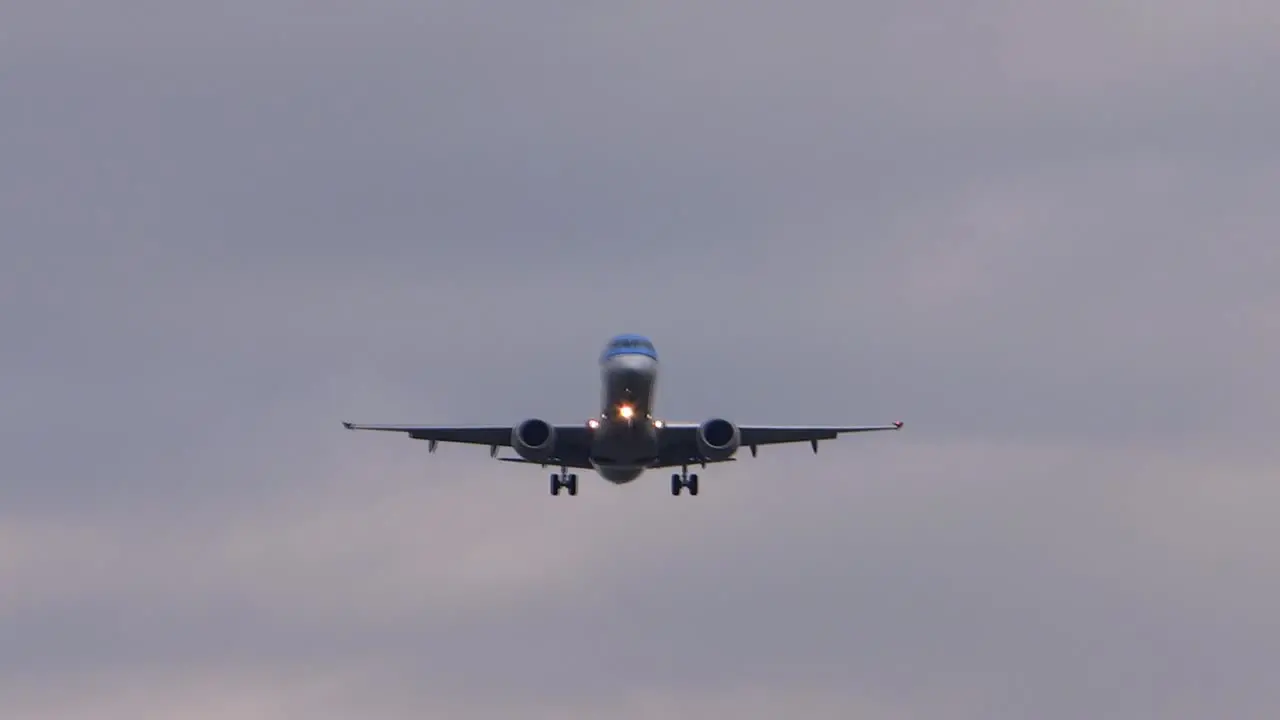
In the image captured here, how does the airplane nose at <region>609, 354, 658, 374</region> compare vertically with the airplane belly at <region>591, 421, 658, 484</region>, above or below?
above

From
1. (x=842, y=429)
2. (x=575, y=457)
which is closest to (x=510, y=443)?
(x=575, y=457)

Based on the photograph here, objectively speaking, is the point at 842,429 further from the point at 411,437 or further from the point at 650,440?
the point at 411,437

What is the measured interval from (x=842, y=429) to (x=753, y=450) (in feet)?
11.8

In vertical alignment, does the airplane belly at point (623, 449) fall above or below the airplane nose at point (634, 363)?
below

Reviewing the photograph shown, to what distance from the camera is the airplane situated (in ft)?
318

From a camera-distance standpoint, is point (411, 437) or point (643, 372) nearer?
point (643, 372)

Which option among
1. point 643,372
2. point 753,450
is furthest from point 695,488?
point 643,372

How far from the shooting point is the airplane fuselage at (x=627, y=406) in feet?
317

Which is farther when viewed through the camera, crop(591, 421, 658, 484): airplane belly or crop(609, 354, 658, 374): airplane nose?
crop(591, 421, 658, 484): airplane belly

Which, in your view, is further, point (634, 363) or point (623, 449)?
point (623, 449)

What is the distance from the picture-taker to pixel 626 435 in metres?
97.6

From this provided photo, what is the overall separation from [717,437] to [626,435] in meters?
3.99

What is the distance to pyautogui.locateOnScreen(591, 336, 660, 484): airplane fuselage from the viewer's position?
96.6 metres

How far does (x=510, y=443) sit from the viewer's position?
104000mm
